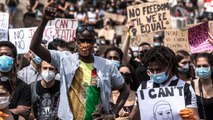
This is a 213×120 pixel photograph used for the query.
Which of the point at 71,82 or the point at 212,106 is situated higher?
the point at 71,82

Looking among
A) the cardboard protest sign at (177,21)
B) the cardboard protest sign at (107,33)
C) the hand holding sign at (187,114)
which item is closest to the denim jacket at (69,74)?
the hand holding sign at (187,114)

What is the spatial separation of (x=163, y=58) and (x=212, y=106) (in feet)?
4.81

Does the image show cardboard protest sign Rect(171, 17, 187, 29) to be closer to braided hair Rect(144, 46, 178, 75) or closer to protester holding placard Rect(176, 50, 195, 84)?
protester holding placard Rect(176, 50, 195, 84)

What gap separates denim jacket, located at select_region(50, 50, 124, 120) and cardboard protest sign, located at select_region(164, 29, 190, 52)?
19.1 feet

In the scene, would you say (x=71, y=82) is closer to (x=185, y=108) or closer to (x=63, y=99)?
(x=63, y=99)

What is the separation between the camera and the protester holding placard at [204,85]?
647cm

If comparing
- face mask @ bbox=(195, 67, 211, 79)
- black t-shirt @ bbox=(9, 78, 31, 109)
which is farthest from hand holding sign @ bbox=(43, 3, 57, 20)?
face mask @ bbox=(195, 67, 211, 79)

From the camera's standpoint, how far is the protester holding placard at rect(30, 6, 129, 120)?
539 centimetres

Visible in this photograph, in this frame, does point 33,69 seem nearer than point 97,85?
No

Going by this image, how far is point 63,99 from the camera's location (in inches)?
212

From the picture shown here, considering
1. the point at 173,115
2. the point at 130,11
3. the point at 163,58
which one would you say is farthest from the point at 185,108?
the point at 130,11

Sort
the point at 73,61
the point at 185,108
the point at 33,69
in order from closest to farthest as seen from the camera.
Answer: the point at 185,108, the point at 73,61, the point at 33,69

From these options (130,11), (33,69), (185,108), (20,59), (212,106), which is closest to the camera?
(185,108)

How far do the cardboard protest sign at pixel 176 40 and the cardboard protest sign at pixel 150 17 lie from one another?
29 cm
